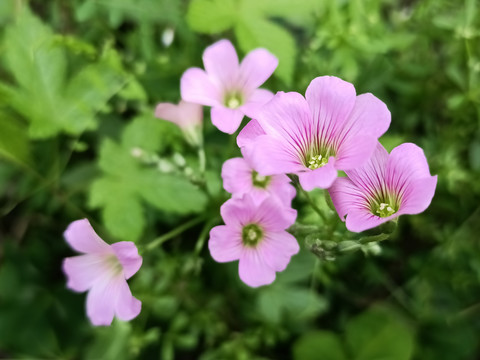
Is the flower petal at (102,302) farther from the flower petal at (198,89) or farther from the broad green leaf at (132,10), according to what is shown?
the broad green leaf at (132,10)

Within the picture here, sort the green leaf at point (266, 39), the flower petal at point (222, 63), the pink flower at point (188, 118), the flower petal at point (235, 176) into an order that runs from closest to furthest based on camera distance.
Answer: the flower petal at point (235, 176) < the flower petal at point (222, 63) < the pink flower at point (188, 118) < the green leaf at point (266, 39)

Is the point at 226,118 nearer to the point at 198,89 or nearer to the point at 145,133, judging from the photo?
the point at 198,89

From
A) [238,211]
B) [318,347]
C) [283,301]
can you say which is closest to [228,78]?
[238,211]

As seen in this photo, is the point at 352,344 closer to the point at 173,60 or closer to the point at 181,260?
the point at 181,260

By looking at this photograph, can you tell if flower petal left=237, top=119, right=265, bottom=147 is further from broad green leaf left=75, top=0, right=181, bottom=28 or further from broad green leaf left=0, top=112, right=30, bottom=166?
broad green leaf left=0, top=112, right=30, bottom=166

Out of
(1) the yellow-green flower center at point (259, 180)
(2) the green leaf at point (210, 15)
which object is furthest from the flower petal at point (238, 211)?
(2) the green leaf at point (210, 15)

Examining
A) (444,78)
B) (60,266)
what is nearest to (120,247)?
(60,266)

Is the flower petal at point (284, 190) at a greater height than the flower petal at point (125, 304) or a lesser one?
greater
